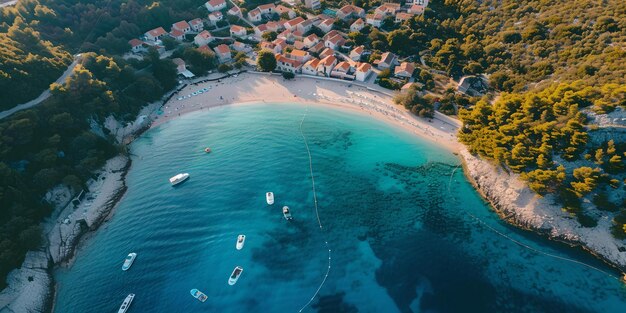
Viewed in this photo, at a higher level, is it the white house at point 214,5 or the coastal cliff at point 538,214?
the white house at point 214,5

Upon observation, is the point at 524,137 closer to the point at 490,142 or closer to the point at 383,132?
the point at 490,142

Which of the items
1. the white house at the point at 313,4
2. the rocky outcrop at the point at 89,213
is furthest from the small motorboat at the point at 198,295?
the white house at the point at 313,4

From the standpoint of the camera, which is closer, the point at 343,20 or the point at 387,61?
the point at 387,61

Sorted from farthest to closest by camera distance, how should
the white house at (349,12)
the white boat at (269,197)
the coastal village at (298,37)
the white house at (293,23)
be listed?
1. the white house at (349,12)
2. the white house at (293,23)
3. the coastal village at (298,37)
4. the white boat at (269,197)

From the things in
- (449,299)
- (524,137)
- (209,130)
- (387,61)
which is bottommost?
(449,299)

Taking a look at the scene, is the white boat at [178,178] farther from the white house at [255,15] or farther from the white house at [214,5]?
the white house at [214,5]

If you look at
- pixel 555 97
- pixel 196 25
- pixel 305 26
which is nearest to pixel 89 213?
pixel 196 25

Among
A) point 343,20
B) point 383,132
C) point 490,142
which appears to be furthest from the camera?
point 343,20

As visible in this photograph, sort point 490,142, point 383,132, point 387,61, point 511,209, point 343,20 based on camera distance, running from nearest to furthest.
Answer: point 511,209, point 490,142, point 383,132, point 387,61, point 343,20

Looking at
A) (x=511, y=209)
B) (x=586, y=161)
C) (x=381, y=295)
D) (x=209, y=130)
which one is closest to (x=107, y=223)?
(x=209, y=130)
